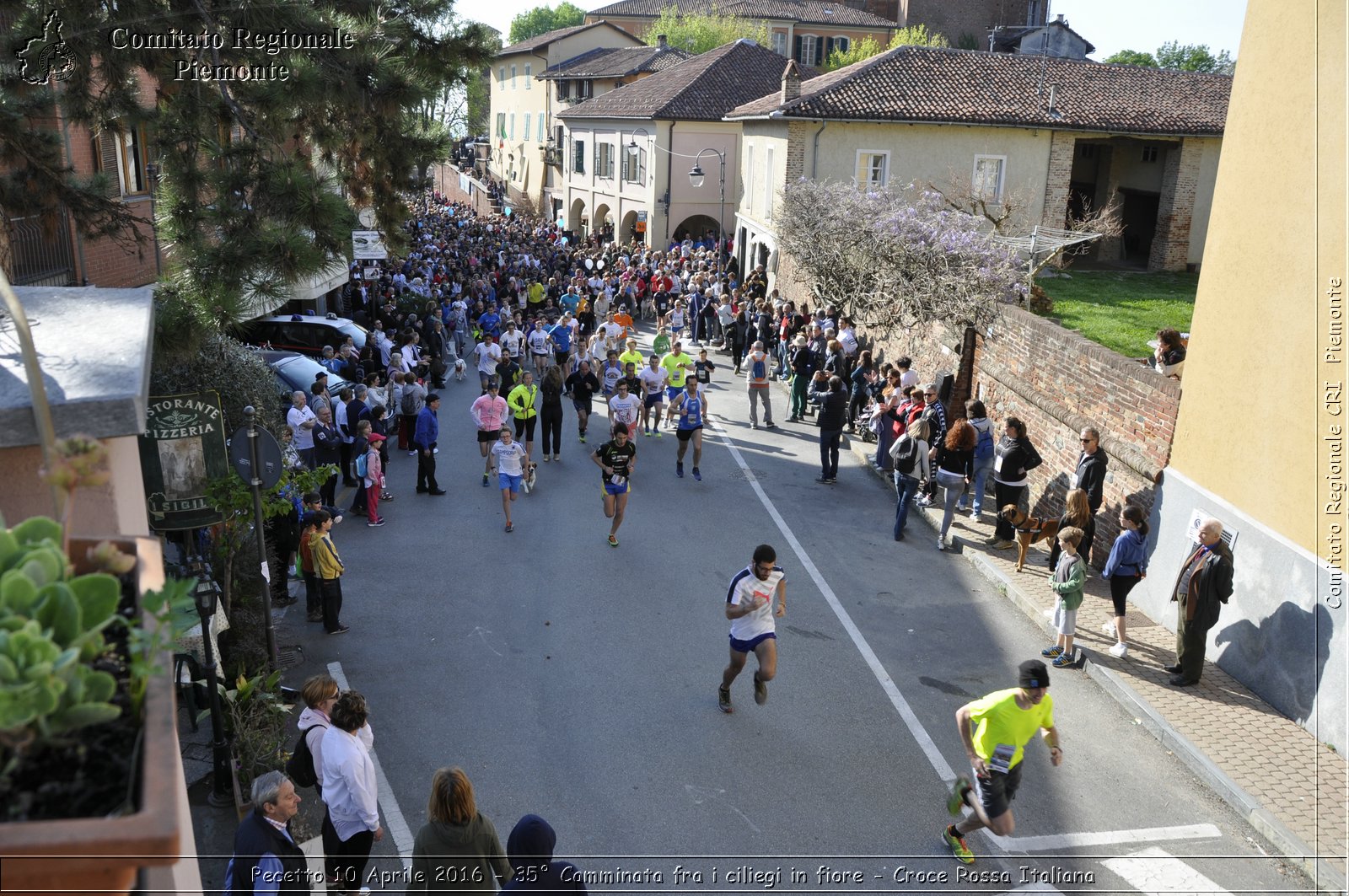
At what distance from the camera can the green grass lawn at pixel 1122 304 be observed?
61.9ft

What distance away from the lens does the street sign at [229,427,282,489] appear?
8.07 meters

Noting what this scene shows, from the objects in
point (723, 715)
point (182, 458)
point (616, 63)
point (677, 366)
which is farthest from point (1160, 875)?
point (616, 63)

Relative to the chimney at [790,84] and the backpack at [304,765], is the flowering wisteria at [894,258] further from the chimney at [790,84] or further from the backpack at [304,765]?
the backpack at [304,765]

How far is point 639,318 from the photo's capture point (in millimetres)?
32969

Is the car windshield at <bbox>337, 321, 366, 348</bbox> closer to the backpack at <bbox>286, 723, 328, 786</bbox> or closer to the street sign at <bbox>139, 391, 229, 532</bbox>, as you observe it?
the street sign at <bbox>139, 391, 229, 532</bbox>

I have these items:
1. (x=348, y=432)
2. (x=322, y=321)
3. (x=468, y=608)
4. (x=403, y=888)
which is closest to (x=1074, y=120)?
(x=322, y=321)

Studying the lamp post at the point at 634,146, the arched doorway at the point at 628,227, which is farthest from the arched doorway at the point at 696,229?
the arched doorway at the point at 628,227

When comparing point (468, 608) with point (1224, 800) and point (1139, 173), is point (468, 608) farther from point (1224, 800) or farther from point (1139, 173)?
point (1139, 173)

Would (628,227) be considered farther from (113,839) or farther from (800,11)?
(113,839)

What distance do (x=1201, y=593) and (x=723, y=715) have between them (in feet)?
14.1

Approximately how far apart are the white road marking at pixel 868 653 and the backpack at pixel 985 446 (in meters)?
2.76

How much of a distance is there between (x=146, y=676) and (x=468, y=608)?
8330 mm

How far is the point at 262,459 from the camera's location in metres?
8.13

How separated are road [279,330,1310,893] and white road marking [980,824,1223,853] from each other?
20 millimetres
